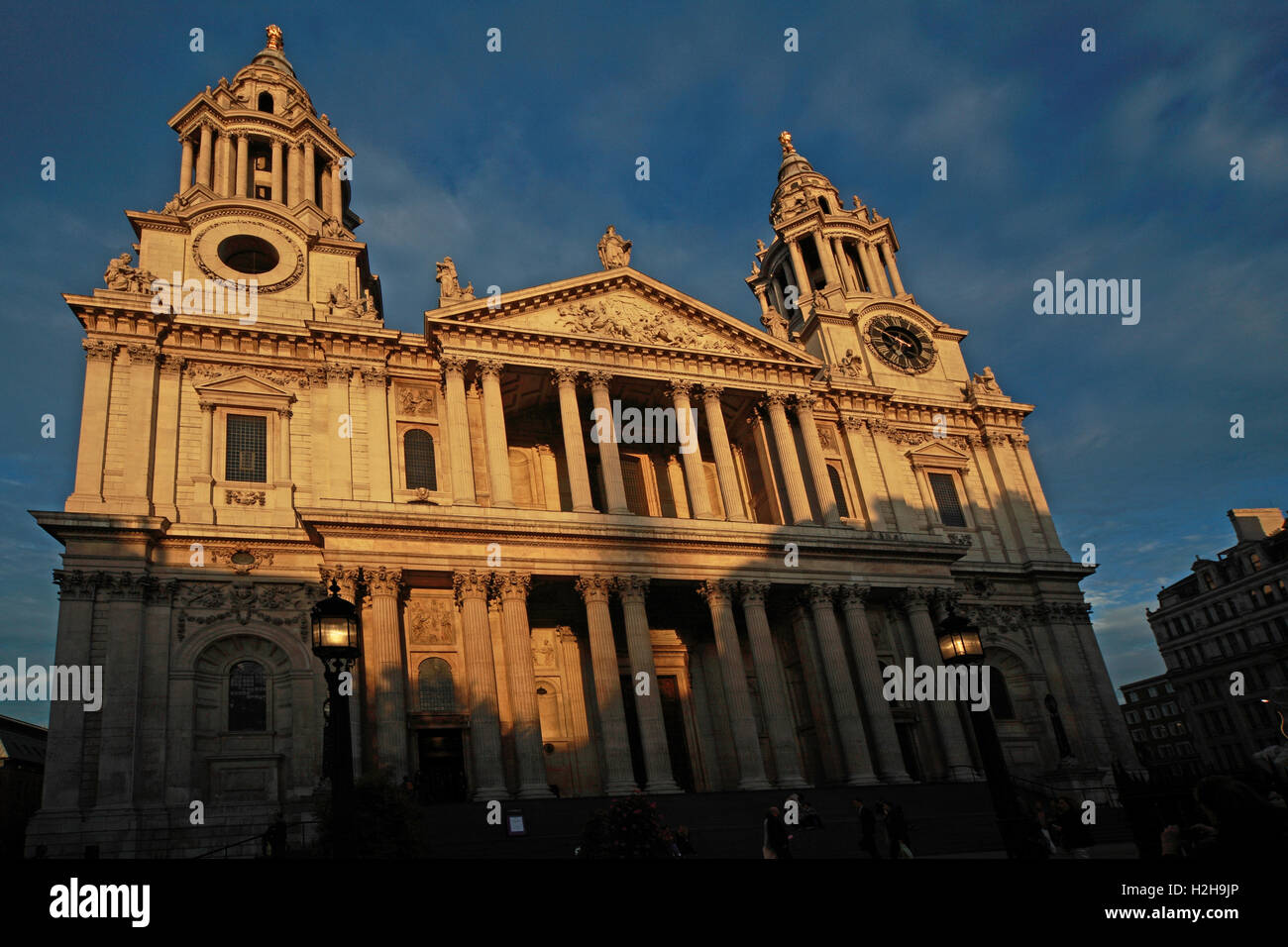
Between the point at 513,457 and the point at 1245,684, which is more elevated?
the point at 513,457

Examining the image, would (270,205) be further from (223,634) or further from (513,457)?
(223,634)

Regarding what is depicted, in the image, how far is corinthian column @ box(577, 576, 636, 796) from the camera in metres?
28.1

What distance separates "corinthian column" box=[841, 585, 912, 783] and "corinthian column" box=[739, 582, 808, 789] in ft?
10.6

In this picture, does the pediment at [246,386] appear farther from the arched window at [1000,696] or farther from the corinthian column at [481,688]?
the arched window at [1000,696]

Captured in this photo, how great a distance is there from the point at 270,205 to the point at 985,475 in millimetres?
36204

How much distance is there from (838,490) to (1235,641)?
200ft

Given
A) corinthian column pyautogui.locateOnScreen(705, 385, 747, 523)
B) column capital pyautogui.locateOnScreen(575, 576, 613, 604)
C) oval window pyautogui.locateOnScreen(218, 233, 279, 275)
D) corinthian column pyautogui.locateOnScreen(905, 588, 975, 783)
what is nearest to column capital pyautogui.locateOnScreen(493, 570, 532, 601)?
column capital pyautogui.locateOnScreen(575, 576, 613, 604)

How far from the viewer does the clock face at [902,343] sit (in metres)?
47.5

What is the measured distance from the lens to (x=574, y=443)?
113 ft

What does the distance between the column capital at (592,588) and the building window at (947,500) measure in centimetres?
1993

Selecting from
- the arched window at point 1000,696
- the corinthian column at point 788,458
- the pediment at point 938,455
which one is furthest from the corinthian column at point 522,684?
the pediment at point 938,455

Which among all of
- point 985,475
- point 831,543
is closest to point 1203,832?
point 831,543
